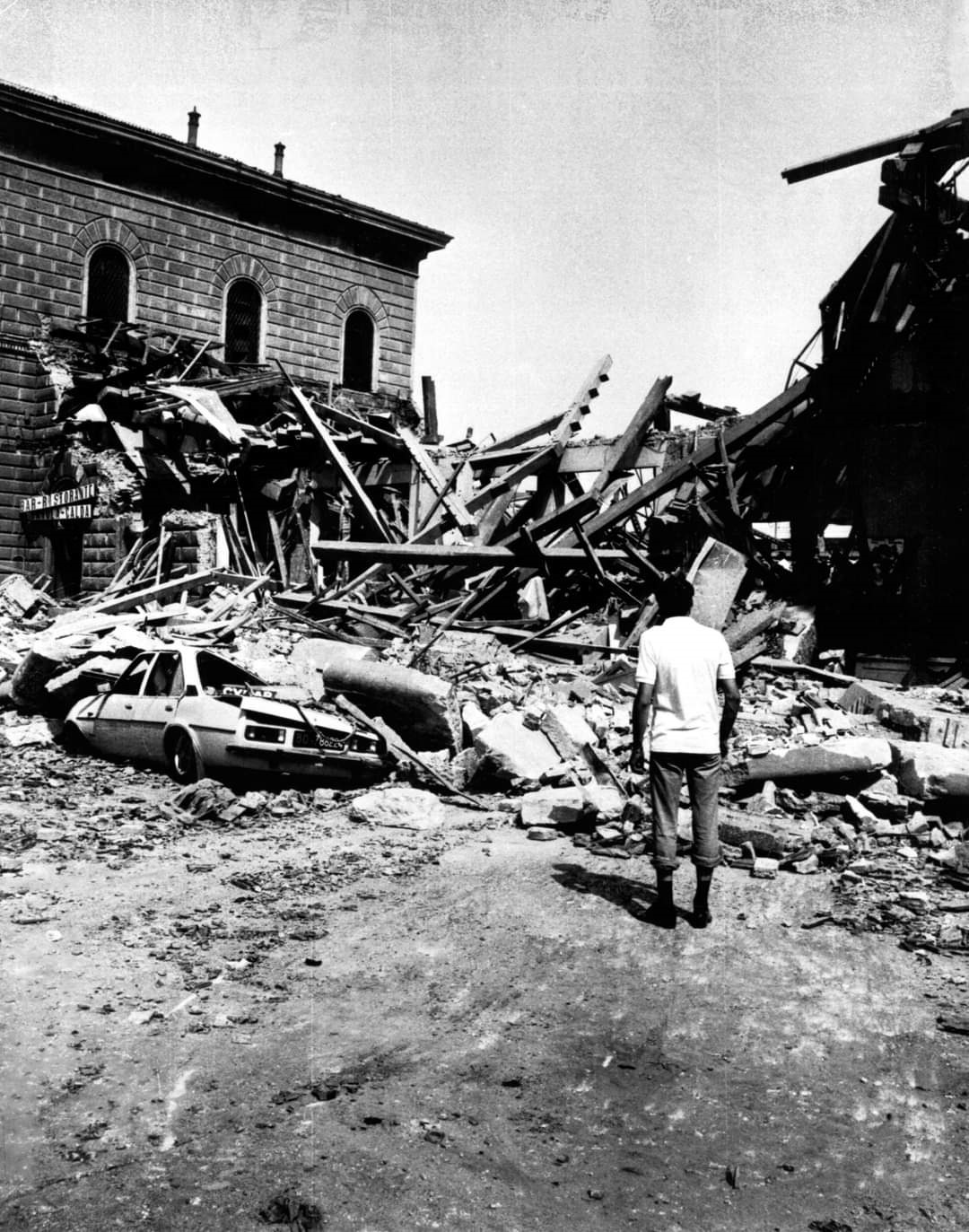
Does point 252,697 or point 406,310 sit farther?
point 406,310

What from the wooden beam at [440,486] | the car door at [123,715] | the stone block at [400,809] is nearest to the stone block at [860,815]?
the stone block at [400,809]

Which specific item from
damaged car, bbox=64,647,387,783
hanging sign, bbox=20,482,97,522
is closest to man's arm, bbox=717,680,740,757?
damaged car, bbox=64,647,387,783

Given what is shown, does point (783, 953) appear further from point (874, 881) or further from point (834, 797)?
point (834, 797)

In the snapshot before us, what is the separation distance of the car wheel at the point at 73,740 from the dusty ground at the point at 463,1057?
4.15m

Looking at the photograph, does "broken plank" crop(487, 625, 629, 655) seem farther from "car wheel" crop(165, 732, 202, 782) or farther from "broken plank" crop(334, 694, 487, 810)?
"car wheel" crop(165, 732, 202, 782)

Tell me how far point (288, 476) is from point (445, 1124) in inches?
627

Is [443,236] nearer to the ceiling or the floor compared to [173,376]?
nearer to the ceiling

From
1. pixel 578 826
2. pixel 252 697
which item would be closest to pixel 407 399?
pixel 252 697

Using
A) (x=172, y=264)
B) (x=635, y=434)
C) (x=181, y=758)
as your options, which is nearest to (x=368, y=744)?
(x=181, y=758)

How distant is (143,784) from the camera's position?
8.68m

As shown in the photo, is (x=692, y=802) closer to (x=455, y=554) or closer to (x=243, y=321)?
(x=455, y=554)

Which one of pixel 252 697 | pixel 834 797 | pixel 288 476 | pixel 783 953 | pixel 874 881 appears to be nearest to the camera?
pixel 783 953

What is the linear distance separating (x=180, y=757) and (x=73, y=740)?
228 cm

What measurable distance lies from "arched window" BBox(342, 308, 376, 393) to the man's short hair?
917 inches
